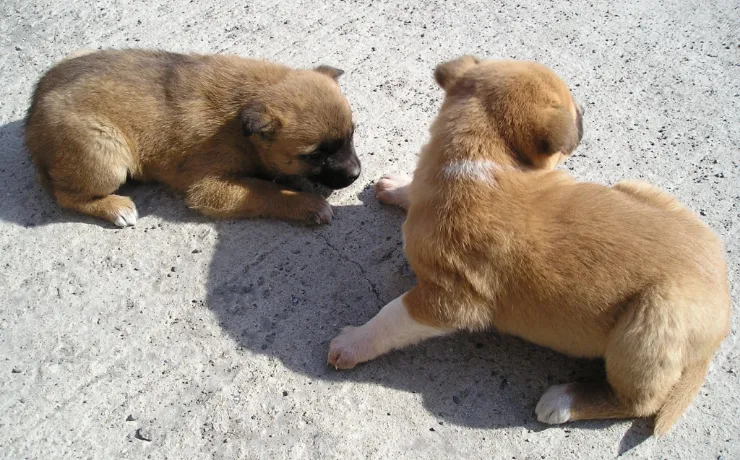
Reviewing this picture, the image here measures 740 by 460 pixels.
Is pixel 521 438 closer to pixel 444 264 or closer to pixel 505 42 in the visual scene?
pixel 444 264

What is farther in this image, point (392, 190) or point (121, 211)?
point (392, 190)

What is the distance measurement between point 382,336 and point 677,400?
1573 mm

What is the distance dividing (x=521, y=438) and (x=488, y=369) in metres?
0.43

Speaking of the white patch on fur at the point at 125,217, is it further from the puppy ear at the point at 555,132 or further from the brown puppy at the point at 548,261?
the puppy ear at the point at 555,132

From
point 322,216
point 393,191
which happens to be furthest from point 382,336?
point 393,191

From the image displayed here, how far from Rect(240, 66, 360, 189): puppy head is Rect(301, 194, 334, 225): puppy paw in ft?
0.71

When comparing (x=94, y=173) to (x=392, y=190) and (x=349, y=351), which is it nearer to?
(x=392, y=190)

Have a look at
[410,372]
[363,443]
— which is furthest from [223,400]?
[410,372]

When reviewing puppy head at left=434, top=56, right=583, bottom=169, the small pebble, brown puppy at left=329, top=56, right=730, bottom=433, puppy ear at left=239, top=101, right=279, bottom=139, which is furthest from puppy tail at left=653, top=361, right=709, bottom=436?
puppy ear at left=239, top=101, right=279, bottom=139

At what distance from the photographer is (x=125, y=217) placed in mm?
4211

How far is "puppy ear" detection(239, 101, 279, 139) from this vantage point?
162 inches

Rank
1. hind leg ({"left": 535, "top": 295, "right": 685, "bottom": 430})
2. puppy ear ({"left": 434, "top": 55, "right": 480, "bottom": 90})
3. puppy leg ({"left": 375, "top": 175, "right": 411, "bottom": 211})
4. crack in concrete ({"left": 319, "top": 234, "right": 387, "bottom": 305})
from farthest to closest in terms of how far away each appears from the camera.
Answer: puppy leg ({"left": 375, "top": 175, "right": 411, "bottom": 211}) < crack in concrete ({"left": 319, "top": 234, "right": 387, "bottom": 305}) < puppy ear ({"left": 434, "top": 55, "right": 480, "bottom": 90}) < hind leg ({"left": 535, "top": 295, "right": 685, "bottom": 430})

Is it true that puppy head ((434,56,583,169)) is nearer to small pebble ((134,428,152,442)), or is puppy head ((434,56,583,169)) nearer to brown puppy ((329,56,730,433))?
brown puppy ((329,56,730,433))

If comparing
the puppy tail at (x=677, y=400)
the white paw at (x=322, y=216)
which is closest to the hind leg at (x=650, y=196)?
the puppy tail at (x=677, y=400)
